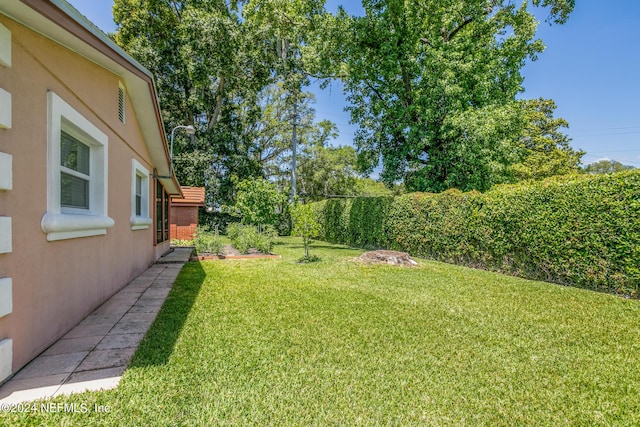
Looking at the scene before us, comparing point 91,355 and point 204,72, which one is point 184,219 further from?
point 91,355

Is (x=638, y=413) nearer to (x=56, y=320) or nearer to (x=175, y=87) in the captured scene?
(x=56, y=320)

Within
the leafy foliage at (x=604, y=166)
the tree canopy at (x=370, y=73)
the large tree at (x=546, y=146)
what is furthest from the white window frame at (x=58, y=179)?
the leafy foliage at (x=604, y=166)

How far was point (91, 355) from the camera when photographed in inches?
123

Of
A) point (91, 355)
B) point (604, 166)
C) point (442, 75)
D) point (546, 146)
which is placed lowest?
point (91, 355)

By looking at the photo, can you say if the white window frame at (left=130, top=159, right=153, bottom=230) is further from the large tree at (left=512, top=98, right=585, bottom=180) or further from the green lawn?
the large tree at (left=512, top=98, right=585, bottom=180)

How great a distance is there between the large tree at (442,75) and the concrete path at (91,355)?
12241 millimetres

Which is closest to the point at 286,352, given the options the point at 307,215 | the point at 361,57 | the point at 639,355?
the point at 639,355

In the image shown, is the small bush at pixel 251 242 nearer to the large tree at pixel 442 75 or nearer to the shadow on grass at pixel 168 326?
the shadow on grass at pixel 168 326

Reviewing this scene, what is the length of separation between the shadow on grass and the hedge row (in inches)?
321

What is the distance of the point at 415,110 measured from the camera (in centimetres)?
1375

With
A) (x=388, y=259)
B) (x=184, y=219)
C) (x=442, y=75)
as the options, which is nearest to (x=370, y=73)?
(x=442, y=75)

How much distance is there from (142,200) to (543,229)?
10351mm

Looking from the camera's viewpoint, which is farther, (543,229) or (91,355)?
(543,229)

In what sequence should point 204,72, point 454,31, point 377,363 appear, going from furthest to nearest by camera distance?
point 204,72 → point 454,31 → point 377,363
